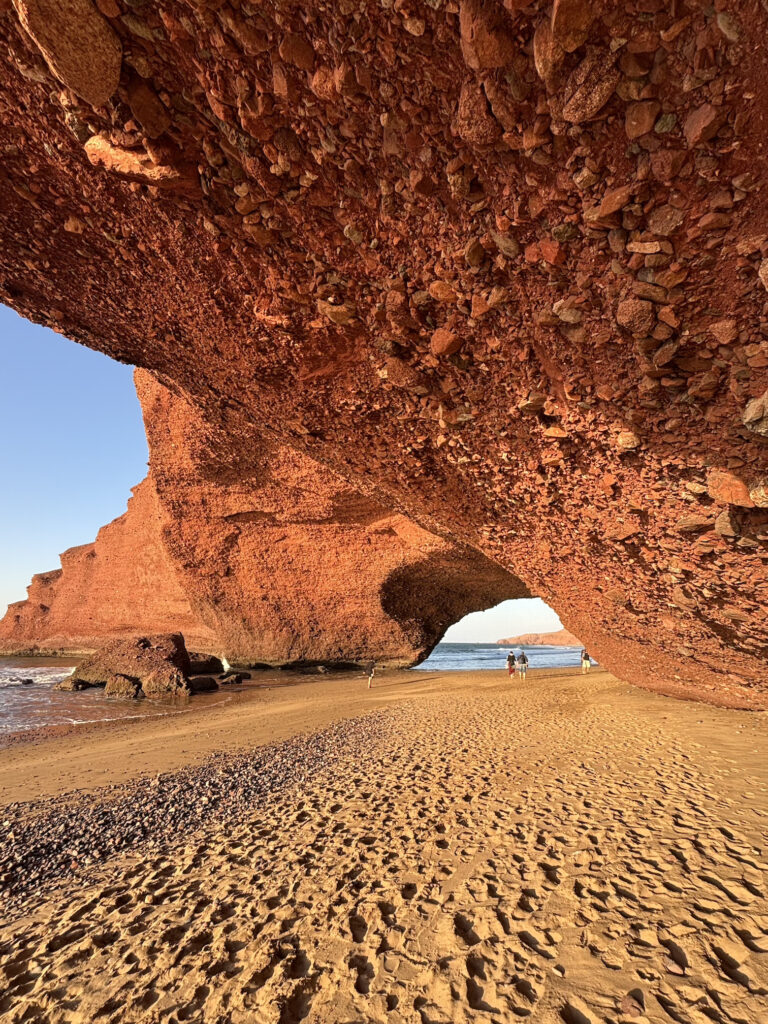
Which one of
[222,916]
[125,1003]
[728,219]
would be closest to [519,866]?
[222,916]

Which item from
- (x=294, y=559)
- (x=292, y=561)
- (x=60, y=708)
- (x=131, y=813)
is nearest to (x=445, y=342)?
(x=131, y=813)

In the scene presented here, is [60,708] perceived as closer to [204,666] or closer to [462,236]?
[204,666]

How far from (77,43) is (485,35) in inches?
84.3

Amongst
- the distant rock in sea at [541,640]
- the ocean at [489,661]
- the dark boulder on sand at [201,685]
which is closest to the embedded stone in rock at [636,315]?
the dark boulder on sand at [201,685]

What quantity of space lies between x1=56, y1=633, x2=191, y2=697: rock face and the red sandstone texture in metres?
9.81

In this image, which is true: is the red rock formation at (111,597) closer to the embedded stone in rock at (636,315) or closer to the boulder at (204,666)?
the boulder at (204,666)

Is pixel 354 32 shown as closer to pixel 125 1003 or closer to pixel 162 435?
pixel 125 1003

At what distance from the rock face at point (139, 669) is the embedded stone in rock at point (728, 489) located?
1224cm

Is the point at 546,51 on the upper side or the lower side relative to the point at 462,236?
lower

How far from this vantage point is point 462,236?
2.96 meters

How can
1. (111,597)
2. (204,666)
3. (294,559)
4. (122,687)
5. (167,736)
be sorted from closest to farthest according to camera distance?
(167,736)
(122,687)
(204,666)
(294,559)
(111,597)

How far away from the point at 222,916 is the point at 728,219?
167 inches

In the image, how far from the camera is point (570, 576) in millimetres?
5668

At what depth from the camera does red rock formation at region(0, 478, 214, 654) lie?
898 inches
